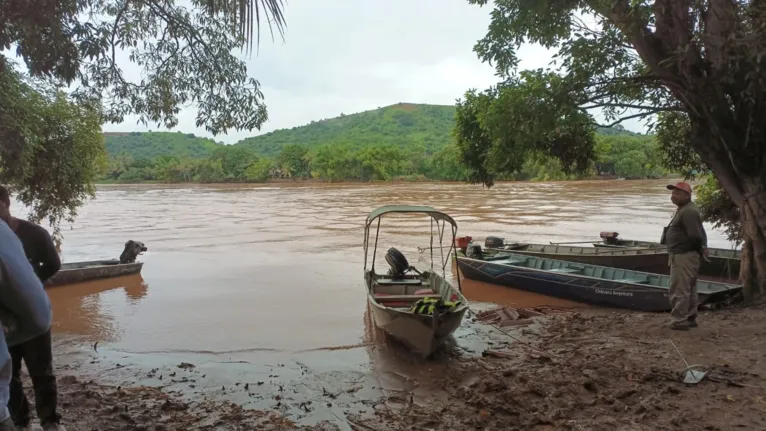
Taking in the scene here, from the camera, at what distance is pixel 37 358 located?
320 cm

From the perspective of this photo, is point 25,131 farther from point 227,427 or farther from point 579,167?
point 579,167

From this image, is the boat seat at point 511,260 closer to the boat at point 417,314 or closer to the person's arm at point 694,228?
the boat at point 417,314

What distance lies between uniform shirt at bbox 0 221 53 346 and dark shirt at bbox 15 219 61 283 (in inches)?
37.4

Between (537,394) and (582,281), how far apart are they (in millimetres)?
5378

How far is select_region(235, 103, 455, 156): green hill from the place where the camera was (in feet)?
425

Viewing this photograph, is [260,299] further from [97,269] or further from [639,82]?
[639,82]

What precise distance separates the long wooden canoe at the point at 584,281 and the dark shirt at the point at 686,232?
6.46ft

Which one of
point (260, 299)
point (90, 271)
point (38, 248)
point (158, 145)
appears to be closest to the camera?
point (38, 248)

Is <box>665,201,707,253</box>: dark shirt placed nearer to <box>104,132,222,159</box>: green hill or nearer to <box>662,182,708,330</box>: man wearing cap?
<box>662,182,708,330</box>: man wearing cap

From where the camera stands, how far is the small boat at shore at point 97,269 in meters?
12.3

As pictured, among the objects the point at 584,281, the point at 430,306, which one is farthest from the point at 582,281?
the point at 430,306

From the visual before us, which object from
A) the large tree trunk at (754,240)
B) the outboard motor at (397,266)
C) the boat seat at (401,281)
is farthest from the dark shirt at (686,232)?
the outboard motor at (397,266)

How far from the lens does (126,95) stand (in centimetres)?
502

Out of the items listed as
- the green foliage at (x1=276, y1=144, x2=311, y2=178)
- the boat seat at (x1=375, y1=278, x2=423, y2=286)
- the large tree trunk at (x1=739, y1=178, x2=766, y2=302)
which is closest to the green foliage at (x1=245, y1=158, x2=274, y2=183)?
the green foliage at (x1=276, y1=144, x2=311, y2=178)
